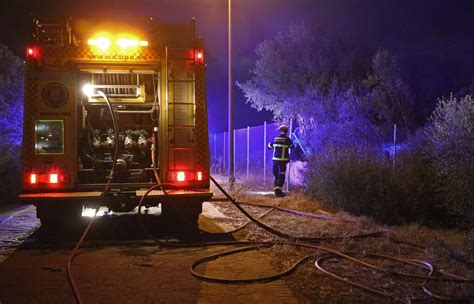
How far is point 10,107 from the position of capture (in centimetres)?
1589

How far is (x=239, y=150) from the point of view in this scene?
24328 mm

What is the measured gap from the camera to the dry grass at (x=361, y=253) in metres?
4.98

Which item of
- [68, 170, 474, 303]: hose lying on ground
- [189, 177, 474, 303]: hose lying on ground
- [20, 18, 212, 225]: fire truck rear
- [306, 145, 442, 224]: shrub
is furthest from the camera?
[306, 145, 442, 224]: shrub

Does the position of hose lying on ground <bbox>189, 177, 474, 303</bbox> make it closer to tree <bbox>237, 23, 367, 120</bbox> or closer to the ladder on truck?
the ladder on truck

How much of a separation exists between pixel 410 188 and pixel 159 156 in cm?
487

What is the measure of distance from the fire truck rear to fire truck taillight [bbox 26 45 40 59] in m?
0.01

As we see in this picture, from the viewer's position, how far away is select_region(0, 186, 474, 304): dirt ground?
498cm

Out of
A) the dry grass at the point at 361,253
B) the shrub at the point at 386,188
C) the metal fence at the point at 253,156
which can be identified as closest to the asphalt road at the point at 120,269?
the dry grass at the point at 361,253

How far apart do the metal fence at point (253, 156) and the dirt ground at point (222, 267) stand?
725 cm

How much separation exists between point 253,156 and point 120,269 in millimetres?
15837

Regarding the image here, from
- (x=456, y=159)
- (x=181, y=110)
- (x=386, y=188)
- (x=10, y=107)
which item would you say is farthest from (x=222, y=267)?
(x=10, y=107)

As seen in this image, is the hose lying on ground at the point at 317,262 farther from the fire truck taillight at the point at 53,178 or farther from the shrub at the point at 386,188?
the shrub at the point at 386,188

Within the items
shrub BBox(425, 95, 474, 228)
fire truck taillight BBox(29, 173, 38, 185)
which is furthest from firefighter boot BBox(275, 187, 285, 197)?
fire truck taillight BBox(29, 173, 38, 185)

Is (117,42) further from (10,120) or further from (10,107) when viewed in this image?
(10,107)
